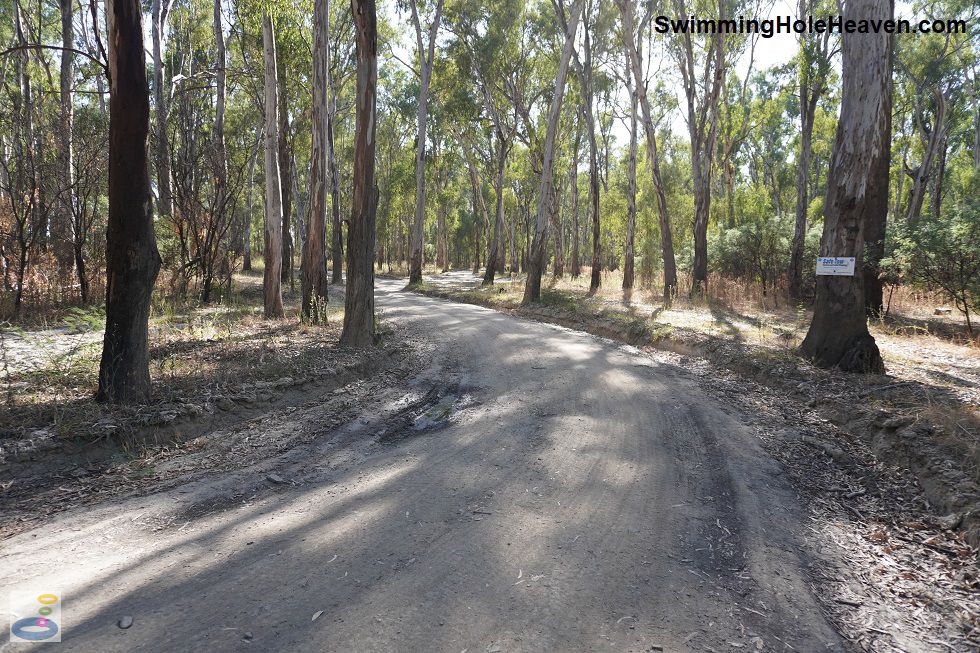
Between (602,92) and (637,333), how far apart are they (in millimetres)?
21989

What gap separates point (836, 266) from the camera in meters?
7.21

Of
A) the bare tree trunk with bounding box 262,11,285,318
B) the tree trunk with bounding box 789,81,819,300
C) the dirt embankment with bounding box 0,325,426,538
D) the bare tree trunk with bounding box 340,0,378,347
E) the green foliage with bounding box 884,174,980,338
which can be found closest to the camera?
the dirt embankment with bounding box 0,325,426,538

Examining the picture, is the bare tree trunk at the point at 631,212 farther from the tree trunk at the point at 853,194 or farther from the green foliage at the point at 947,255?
the tree trunk at the point at 853,194

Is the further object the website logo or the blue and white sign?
the blue and white sign

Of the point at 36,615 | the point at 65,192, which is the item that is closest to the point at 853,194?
the point at 36,615

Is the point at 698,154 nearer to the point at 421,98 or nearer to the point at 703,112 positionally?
the point at 703,112

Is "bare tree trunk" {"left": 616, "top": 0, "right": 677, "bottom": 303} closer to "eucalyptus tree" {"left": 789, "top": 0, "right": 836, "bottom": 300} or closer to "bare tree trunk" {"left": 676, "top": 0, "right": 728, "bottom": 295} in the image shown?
"bare tree trunk" {"left": 676, "top": 0, "right": 728, "bottom": 295}

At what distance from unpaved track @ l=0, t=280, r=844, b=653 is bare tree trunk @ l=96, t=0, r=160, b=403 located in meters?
1.62

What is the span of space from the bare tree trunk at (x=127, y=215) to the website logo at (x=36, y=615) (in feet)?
9.04

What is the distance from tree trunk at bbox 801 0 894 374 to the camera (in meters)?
6.98

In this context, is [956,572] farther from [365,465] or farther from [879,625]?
[365,465]

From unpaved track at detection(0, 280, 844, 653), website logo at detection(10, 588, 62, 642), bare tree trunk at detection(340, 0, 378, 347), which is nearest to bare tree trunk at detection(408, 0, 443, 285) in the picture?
bare tree trunk at detection(340, 0, 378, 347)

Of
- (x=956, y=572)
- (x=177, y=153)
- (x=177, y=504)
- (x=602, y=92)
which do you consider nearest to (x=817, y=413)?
(x=956, y=572)

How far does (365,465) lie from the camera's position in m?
4.22
